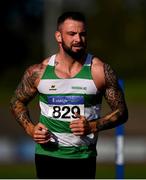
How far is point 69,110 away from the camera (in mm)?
7402

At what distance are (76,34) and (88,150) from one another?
87 centimetres

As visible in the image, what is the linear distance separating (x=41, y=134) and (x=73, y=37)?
0.76 meters

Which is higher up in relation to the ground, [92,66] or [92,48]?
[92,66]

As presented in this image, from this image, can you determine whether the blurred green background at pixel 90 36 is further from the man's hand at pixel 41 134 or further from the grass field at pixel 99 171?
the man's hand at pixel 41 134

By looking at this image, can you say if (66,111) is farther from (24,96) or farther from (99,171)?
(99,171)

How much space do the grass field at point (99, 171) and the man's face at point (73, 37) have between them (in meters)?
6.46

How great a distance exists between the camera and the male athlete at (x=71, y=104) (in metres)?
7.39

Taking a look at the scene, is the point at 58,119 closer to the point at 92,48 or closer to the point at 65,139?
the point at 65,139

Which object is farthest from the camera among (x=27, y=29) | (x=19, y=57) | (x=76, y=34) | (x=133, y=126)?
(x=27, y=29)

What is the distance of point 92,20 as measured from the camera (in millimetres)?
53938

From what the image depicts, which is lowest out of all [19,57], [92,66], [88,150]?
[19,57]

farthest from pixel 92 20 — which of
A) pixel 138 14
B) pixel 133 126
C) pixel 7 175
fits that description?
pixel 7 175

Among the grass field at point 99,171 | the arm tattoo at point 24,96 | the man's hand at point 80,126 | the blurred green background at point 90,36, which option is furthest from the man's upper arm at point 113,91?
the blurred green background at point 90,36

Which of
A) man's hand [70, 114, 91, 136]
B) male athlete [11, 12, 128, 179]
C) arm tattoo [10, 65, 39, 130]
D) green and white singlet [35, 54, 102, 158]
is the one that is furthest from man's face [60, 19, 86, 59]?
man's hand [70, 114, 91, 136]
